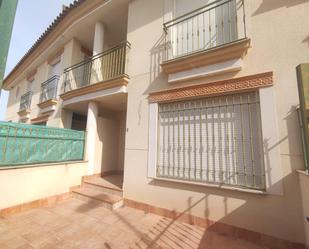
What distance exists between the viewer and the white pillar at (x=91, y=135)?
19.0 ft

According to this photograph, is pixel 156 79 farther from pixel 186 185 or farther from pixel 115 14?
pixel 115 14

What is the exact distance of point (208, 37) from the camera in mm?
4027

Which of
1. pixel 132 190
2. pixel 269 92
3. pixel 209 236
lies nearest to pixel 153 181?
pixel 132 190

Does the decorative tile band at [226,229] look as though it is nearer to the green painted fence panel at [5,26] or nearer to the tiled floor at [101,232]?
the tiled floor at [101,232]

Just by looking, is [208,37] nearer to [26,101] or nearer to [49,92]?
[49,92]

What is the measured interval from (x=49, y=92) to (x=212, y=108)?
8.13 m

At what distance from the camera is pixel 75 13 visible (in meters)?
6.27

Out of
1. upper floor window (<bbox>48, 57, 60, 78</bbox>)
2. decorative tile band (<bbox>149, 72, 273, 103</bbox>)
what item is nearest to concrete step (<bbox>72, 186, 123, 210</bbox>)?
decorative tile band (<bbox>149, 72, 273, 103</bbox>)

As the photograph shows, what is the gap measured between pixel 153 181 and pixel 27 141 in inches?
140

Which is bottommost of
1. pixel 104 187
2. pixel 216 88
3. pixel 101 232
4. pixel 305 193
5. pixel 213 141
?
pixel 101 232

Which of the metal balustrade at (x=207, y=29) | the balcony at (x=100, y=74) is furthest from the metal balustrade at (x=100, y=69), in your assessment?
the metal balustrade at (x=207, y=29)

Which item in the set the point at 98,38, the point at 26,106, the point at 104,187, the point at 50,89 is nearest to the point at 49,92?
the point at 50,89

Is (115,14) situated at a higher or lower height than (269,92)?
higher

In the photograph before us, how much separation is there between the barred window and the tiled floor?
1012 millimetres
